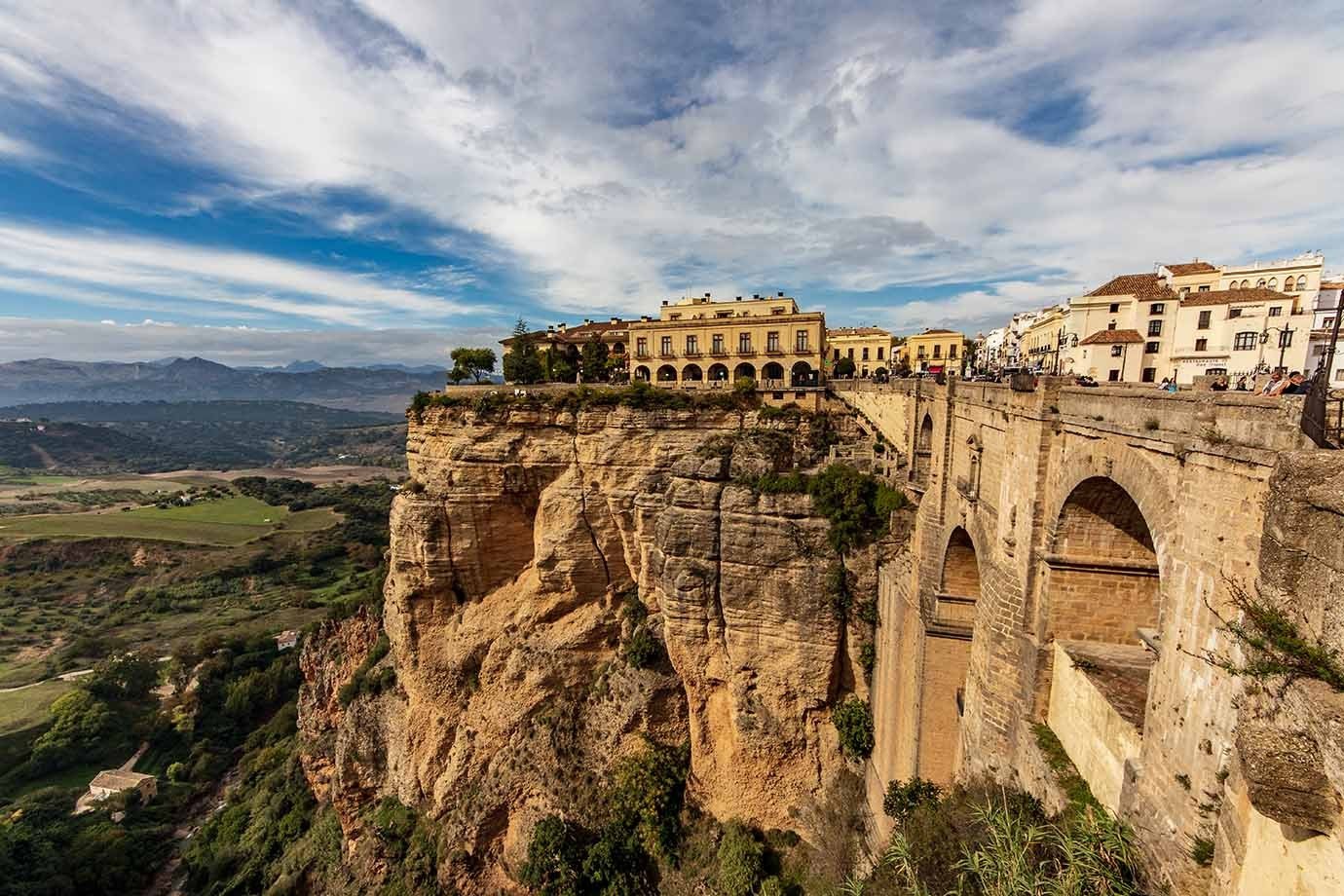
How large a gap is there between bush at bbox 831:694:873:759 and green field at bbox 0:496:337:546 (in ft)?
327

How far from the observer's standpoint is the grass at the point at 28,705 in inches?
1832

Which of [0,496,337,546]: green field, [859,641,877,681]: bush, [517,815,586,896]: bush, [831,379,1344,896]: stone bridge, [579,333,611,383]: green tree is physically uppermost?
[579,333,611,383]: green tree

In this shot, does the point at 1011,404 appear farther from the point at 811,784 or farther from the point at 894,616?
the point at 811,784

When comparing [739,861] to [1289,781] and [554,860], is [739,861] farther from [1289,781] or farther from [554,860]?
[1289,781]

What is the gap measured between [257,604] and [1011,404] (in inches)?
3406

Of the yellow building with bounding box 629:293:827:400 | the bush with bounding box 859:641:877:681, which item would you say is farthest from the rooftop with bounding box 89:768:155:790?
the bush with bounding box 859:641:877:681

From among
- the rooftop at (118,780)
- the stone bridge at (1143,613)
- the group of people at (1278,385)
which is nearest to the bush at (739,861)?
the stone bridge at (1143,613)

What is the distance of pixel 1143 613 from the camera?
385 inches

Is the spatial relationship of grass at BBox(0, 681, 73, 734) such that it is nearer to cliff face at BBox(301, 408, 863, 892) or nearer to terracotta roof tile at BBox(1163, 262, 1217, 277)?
cliff face at BBox(301, 408, 863, 892)

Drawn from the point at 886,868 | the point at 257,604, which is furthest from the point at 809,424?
the point at 257,604

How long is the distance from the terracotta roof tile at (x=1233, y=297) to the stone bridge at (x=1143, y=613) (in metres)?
16.3

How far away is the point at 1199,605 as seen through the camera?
641 centimetres

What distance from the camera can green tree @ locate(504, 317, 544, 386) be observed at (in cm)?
3578

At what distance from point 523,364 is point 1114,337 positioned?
3199 cm
